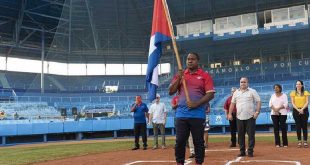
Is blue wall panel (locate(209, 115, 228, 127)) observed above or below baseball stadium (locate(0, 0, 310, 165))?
below

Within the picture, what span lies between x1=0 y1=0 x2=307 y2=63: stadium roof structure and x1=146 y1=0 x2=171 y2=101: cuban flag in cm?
3609

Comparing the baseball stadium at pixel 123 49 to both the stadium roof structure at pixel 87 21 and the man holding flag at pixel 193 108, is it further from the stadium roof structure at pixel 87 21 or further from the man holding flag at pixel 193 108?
the man holding flag at pixel 193 108

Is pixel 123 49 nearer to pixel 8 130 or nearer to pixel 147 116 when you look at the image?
pixel 8 130

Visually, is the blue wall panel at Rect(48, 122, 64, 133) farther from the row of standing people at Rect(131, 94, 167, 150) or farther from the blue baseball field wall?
the row of standing people at Rect(131, 94, 167, 150)

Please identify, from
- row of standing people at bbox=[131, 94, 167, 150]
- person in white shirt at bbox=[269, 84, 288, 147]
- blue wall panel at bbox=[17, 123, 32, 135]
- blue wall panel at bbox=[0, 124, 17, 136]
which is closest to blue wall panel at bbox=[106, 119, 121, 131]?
blue wall panel at bbox=[17, 123, 32, 135]

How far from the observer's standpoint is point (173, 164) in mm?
8570

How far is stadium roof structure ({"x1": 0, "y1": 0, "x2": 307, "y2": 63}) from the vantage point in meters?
43.3

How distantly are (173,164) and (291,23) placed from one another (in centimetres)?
3659

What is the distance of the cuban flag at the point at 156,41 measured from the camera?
8.02m

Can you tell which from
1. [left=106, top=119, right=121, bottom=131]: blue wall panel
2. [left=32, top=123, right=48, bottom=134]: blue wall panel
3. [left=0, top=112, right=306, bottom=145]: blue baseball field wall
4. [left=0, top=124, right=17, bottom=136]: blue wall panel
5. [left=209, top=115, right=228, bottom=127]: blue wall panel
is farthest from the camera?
[left=209, top=115, right=228, bottom=127]: blue wall panel

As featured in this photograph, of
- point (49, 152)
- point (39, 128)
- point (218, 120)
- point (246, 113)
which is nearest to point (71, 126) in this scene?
point (39, 128)

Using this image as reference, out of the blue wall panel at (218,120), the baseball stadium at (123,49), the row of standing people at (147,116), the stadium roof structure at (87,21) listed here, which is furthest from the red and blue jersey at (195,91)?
the stadium roof structure at (87,21)

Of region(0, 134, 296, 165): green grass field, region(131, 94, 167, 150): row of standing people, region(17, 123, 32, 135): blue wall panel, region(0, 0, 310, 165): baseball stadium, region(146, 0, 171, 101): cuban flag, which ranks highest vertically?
region(0, 0, 310, 165): baseball stadium

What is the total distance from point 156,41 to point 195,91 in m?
2.34
